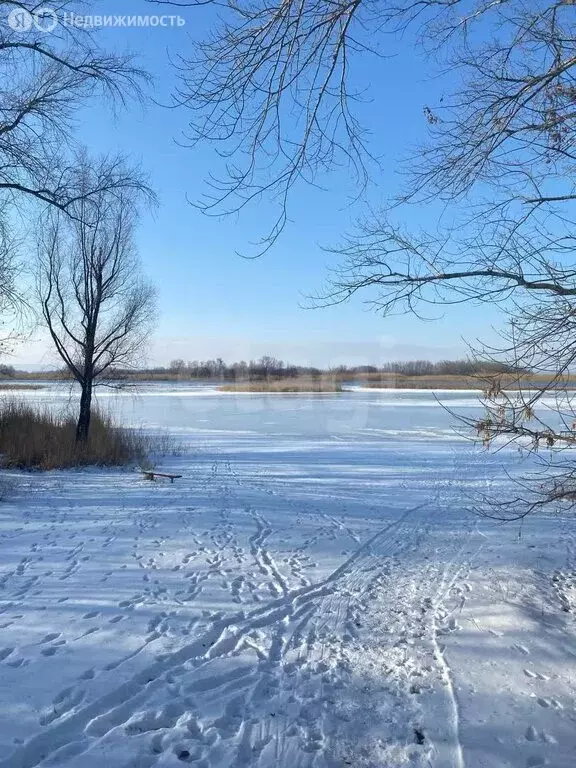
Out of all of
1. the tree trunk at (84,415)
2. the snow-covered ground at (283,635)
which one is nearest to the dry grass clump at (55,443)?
the tree trunk at (84,415)

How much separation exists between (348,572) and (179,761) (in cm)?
370

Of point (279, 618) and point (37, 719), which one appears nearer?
point (37, 719)

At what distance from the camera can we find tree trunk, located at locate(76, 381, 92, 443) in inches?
641

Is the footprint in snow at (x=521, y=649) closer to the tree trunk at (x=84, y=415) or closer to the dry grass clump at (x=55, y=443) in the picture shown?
the dry grass clump at (x=55, y=443)

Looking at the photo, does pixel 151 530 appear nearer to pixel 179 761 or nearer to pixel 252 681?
pixel 252 681

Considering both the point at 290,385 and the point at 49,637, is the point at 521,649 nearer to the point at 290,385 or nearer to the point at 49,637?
the point at 49,637

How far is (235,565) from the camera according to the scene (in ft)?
21.8

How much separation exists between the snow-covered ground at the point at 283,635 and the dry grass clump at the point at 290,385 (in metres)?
60.4

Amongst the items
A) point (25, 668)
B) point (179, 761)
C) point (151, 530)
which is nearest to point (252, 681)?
point (179, 761)

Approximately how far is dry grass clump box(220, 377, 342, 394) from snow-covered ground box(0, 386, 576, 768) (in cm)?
6041

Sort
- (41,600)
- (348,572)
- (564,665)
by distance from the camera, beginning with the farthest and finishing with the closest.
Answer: (348,572)
(41,600)
(564,665)

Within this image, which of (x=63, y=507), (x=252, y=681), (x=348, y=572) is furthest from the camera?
(x=63, y=507)

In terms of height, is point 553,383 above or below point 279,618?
above

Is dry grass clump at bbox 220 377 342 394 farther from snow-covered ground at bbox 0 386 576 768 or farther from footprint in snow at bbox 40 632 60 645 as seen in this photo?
footprint in snow at bbox 40 632 60 645
